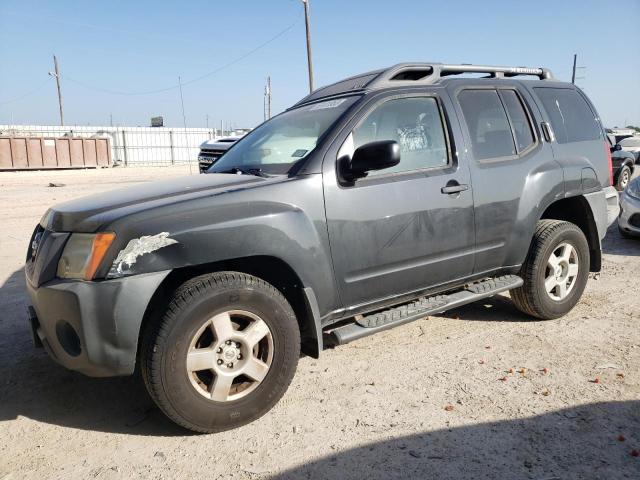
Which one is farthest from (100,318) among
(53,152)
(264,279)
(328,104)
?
(53,152)

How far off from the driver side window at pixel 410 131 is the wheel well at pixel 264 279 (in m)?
0.87

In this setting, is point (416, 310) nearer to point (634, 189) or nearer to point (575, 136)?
point (575, 136)

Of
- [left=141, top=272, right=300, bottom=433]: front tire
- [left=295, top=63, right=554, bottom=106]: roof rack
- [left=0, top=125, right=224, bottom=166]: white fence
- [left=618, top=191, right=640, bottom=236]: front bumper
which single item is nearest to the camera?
[left=141, top=272, right=300, bottom=433]: front tire

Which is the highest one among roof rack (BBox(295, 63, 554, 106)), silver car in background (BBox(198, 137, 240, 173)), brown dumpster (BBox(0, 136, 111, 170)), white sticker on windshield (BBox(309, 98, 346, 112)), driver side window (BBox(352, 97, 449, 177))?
brown dumpster (BBox(0, 136, 111, 170))

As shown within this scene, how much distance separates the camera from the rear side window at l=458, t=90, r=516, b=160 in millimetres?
3664

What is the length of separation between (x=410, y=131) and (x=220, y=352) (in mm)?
1908

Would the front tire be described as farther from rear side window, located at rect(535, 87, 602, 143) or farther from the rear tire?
rear side window, located at rect(535, 87, 602, 143)

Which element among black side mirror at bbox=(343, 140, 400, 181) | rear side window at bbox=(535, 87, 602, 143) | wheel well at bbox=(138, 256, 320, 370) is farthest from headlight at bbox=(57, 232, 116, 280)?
rear side window at bbox=(535, 87, 602, 143)

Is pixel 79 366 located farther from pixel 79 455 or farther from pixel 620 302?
pixel 620 302

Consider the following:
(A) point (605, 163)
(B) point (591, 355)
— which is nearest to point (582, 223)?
(A) point (605, 163)

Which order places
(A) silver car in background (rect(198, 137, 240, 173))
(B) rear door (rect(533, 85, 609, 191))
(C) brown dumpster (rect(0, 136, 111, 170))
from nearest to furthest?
1. (B) rear door (rect(533, 85, 609, 191))
2. (A) silver car in background (rect(198, 137, 240, 173))
3. (C) brown dumpster (rect(0, 136, 111, 170))

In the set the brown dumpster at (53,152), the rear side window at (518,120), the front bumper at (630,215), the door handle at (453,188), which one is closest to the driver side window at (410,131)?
the door handle at (453,188)

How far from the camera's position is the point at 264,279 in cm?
295

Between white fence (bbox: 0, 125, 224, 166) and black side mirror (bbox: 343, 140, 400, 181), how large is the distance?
32651 mm
